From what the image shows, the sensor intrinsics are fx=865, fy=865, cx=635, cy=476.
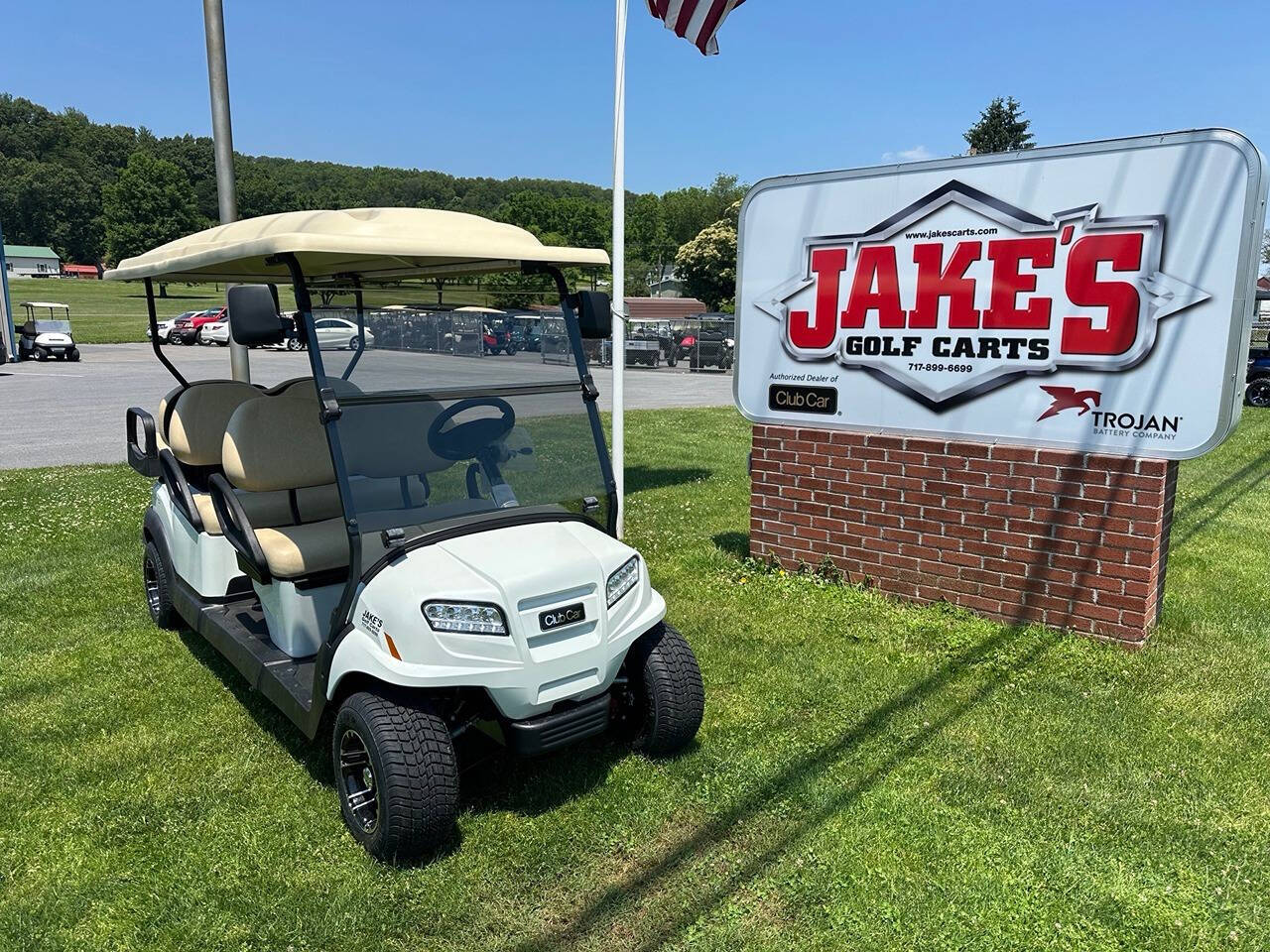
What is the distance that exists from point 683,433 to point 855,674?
29.7ft

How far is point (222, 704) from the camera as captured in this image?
3979 millimetres

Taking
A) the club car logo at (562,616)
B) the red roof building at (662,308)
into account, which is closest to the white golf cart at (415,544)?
the club car logo at (562,616)

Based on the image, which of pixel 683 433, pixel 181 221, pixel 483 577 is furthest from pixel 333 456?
pixel 181 221

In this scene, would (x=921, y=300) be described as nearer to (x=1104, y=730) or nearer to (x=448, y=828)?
(x=1104, y=730)

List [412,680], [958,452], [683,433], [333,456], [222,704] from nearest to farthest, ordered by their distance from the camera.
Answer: [412,680]
[333,456]
[222,704]
[958,452]
[683,433]

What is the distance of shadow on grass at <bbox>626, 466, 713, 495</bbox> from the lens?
9.20 metres

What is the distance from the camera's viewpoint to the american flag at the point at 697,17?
5711 millimetres

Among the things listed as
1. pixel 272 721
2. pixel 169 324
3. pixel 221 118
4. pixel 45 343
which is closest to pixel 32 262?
pixel 169 324

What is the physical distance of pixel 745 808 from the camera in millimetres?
3125

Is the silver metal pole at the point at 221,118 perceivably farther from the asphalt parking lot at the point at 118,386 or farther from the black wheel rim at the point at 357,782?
the black wheel rim at the point at 357,782

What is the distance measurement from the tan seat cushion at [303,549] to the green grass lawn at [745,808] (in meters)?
0.77

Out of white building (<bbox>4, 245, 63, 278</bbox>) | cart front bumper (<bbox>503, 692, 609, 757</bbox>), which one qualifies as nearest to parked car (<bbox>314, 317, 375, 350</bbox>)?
cart front bumper (<bbox>503, 692, 609, 757</bbox>)

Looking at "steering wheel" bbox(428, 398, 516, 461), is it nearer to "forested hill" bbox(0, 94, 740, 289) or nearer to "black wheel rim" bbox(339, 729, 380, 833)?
"black wheel rim" bbox(339, 729, 380, 833)

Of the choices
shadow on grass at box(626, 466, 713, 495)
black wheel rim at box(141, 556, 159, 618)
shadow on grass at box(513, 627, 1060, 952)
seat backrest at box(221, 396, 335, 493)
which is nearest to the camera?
shadow on grass at box(513, 627, 1060, 952)
